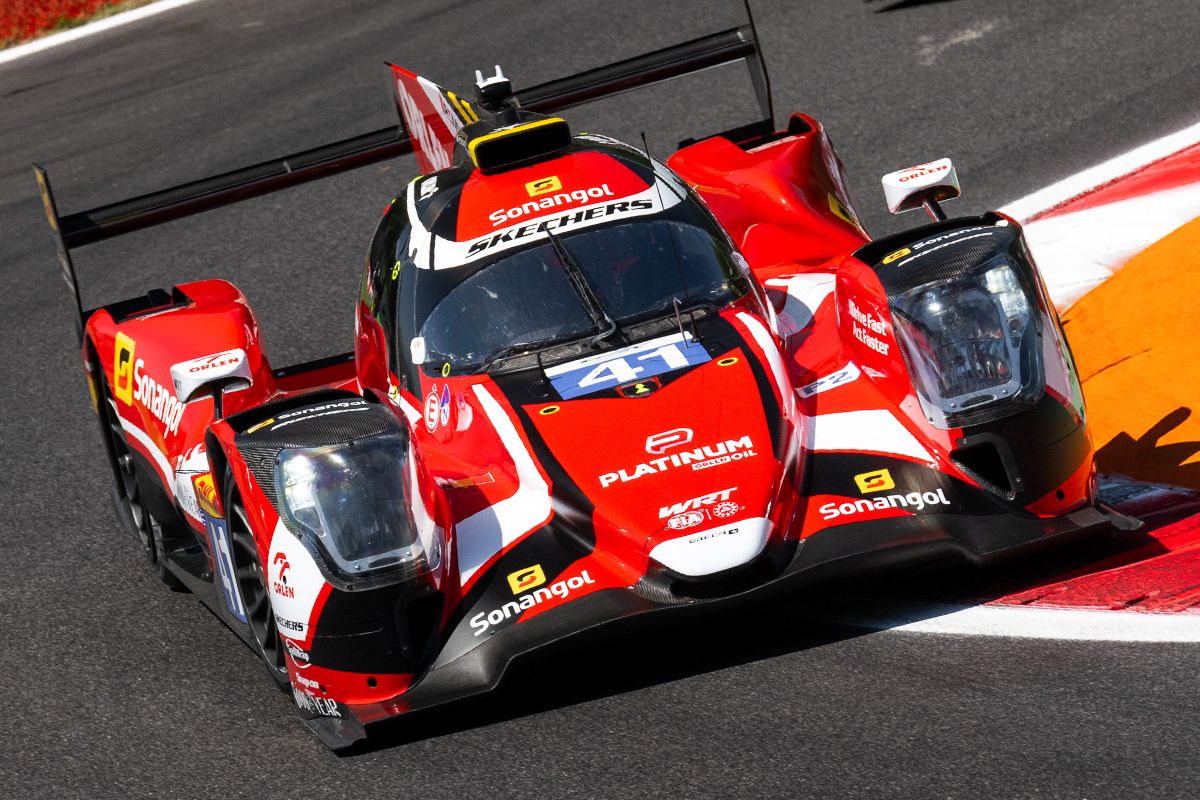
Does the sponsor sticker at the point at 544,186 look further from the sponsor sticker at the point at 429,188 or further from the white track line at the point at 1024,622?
the white track line at the point at 1024,622

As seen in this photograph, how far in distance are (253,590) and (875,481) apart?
6.28 feet

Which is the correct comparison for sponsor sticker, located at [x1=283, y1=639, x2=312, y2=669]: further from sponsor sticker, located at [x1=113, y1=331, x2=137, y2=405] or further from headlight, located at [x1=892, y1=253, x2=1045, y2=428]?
sponsor sticker, located at [x1=113, y1=331, x2=137, y2=405]

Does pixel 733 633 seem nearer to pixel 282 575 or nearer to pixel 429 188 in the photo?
pixel 282 575

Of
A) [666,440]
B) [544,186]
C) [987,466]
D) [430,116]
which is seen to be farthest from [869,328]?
[430,116]

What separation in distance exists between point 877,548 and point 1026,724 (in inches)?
30.5

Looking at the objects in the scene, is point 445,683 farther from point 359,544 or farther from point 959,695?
point 959,695

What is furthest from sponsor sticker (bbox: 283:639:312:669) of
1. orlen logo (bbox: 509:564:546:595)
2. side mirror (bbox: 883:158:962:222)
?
side mirror (bbox: 883:158:962:222)

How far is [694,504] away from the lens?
5.11m

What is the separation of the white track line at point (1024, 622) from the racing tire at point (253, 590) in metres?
1.61

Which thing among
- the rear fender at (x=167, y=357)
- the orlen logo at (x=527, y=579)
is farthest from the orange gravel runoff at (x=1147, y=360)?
the rear fender at (x=167, y=357)

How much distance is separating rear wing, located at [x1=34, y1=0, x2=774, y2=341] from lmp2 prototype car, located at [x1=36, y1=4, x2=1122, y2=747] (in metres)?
0.66

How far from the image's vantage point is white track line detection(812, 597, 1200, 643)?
493cm

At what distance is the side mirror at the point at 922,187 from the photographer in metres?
6.70

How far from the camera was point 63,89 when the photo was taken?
566 inches
